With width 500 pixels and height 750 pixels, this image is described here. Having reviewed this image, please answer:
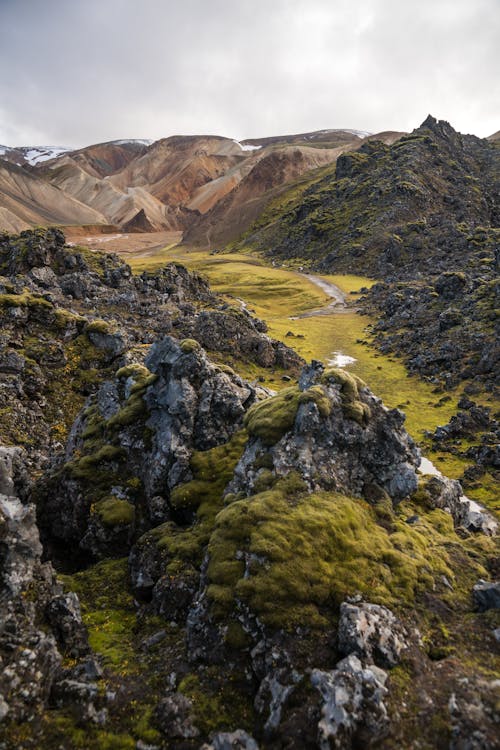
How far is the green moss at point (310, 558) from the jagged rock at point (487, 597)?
150 cm

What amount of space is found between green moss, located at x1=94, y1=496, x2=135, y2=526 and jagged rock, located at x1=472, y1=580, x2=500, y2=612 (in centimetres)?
1709

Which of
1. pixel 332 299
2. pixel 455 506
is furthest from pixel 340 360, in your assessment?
pixel 332 299

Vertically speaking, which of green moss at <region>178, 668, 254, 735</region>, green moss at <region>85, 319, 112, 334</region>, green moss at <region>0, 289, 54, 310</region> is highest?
green moss at <region>0, 289, 54, 310</region>

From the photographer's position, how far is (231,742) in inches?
528

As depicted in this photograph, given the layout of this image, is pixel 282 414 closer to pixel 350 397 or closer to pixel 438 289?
pixel 350 397

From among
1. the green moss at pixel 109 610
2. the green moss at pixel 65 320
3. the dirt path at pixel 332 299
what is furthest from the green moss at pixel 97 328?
the dirt path at pixel 332 299

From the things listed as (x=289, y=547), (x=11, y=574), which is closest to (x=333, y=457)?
(x=289, y=547)

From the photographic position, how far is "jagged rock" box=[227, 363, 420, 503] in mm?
21953

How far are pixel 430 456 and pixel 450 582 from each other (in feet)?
95.7

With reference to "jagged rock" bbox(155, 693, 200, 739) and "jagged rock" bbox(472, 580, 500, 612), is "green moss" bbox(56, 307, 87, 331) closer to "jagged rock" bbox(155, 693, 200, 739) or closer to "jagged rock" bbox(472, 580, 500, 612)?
"jagged rock" bbox(155, 693, 200, 739)

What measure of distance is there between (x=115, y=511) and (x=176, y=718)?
1197 cm

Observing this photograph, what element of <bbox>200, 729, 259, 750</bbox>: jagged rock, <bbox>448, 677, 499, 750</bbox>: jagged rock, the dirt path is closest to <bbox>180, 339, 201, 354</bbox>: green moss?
<bbox>200, 729, 259, 750</bbox>: jagged rock

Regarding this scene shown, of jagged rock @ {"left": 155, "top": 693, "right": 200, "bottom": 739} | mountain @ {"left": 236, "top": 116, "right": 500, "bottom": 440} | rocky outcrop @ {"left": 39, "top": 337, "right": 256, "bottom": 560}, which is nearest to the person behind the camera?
jagged rock @ {"left": 155, "top": 693, "right": 200, "bottom": 739}

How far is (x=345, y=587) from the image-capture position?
55.8 ft
